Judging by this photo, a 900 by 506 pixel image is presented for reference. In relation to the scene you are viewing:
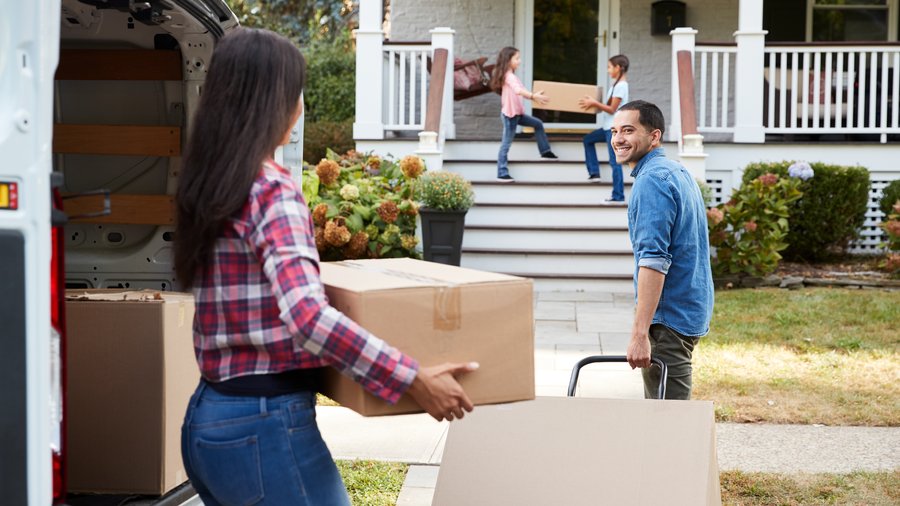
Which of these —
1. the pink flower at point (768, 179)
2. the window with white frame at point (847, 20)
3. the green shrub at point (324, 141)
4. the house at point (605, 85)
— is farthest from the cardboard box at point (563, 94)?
the green shrub at point (324, 141)

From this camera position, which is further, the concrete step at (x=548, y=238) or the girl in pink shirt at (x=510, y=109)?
the girl in pink shirt at (x=510, y=109)

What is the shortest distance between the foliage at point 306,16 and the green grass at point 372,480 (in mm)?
22618

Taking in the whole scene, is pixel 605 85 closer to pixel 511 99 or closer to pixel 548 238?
pixel 511 99

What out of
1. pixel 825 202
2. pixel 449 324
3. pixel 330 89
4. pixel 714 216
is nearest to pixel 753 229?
pixel 714 216

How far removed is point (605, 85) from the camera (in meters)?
14.2

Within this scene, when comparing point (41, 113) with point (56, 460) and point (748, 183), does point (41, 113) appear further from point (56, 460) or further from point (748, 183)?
point (748, 183)

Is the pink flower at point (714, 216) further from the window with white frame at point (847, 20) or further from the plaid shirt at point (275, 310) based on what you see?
the plaid shirt at point (275, 310)

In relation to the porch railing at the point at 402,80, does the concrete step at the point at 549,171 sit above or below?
below

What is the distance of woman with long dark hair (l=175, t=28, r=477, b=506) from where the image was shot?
2.13 m

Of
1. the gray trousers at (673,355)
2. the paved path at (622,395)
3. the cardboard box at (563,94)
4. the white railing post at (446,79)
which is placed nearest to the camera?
the gray trousers at (673,355)

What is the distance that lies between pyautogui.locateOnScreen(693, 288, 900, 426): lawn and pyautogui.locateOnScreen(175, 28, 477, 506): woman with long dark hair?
167 inches

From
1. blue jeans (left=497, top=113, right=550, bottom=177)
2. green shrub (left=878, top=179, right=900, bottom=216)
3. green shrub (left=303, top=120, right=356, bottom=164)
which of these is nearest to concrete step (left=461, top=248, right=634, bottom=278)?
blue jeans (left=497, top=113, right=550, bottom=177)

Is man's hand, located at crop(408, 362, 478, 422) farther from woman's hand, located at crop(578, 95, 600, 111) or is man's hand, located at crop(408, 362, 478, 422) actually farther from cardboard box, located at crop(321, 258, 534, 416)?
woman's hand, located at crop(578, 95, 600, 111)

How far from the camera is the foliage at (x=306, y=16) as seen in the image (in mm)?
27100
